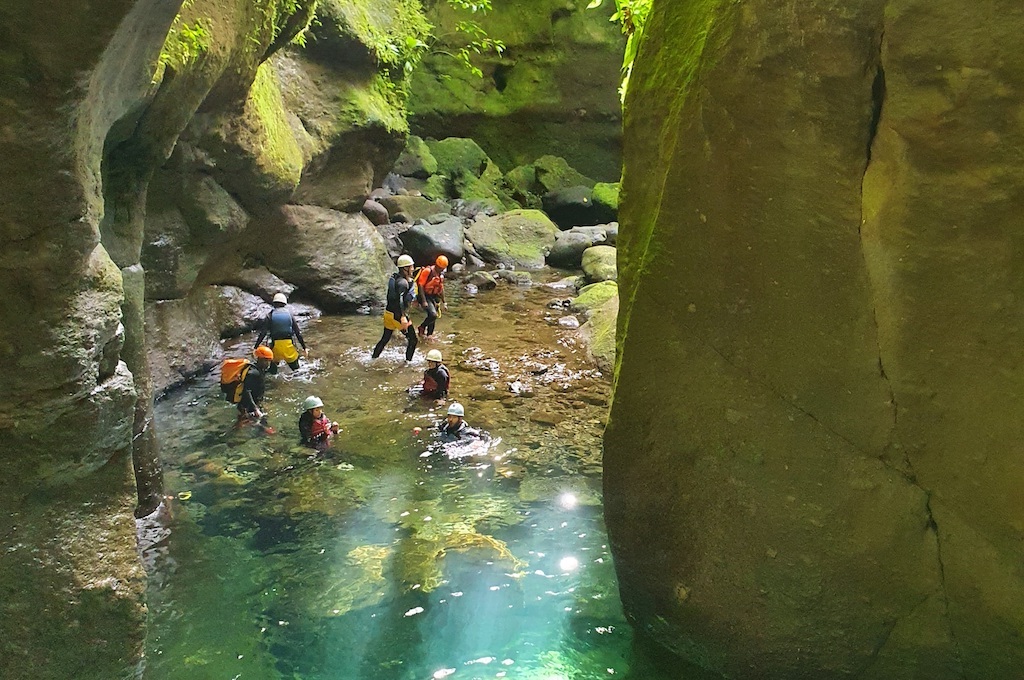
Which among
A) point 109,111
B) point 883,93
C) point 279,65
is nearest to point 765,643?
point 883,93

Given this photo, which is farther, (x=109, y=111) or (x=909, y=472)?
(x=109, y=111)

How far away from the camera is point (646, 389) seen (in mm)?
4250

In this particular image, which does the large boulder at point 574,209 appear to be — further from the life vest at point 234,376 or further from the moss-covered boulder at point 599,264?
the life vest at point 234,376

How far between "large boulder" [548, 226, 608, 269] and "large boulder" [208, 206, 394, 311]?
542 cm

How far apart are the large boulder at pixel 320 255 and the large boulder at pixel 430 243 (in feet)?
8.59

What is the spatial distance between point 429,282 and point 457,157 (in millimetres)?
11798

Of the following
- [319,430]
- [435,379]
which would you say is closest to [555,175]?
[435,379]

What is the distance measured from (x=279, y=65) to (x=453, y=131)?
14.0 metres

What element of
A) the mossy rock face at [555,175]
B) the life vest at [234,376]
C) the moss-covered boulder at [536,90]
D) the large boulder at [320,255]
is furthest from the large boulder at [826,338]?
the moss-covered boulder at [536,90]

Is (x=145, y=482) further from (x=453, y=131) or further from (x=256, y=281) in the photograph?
(x=453, y=131)

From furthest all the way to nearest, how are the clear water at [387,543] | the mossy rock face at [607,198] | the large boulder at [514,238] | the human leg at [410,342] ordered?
the mossy rock face at [607,198]
the large boulder at [514,238]
the human leg at [410,342]
the clear water at [387,543]

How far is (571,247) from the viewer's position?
1800 cm

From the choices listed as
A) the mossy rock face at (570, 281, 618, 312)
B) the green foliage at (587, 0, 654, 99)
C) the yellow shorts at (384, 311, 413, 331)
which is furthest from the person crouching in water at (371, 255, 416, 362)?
the green foliage at (587, 0, 654, 99)

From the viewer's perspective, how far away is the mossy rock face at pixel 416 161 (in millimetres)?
20781
